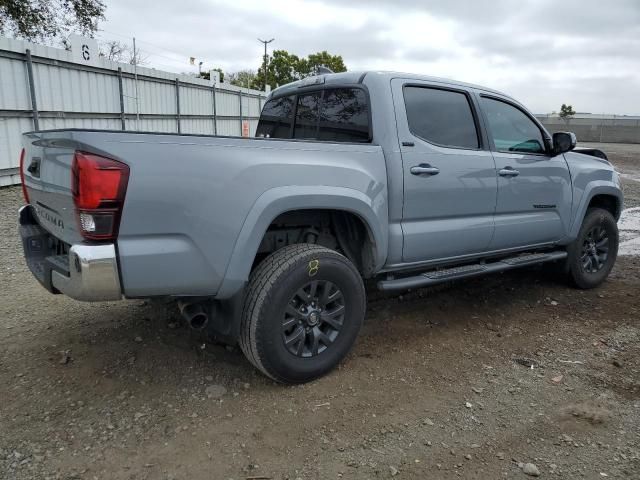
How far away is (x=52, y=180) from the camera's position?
108 inches

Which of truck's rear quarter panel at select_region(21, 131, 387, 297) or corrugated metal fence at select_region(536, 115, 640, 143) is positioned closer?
truck's rear quarter panel at select_region(21, 131, 387, 297)

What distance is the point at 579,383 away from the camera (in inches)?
130

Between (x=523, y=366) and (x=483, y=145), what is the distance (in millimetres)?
1718

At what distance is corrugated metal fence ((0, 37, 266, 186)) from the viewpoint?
857 cm

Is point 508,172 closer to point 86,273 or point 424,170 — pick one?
point 424,170

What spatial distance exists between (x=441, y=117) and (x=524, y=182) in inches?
40.7

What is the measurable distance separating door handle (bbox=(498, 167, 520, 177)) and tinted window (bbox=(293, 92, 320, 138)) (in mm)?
1517

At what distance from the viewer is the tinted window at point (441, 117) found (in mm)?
3654

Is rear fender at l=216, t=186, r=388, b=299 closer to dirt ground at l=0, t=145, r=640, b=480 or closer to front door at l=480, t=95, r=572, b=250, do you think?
dirt ground at l=0, t=145, r=640, b=480

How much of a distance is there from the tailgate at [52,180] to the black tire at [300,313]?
1.01m

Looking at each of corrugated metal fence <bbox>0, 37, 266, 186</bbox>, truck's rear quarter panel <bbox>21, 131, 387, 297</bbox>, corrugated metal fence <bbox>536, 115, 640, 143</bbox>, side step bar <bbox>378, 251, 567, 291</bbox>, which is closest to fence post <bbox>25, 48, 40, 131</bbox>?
corrugated metal fence <bbox>0, 37, 266, 186</bbox>

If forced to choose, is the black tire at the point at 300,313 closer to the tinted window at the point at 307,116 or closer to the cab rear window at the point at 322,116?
the cab rear window at the point at 322,116

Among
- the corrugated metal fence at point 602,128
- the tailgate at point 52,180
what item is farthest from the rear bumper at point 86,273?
the corrugated metal fence at point 602,128

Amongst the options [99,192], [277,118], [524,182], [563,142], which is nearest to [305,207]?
[99,192]
